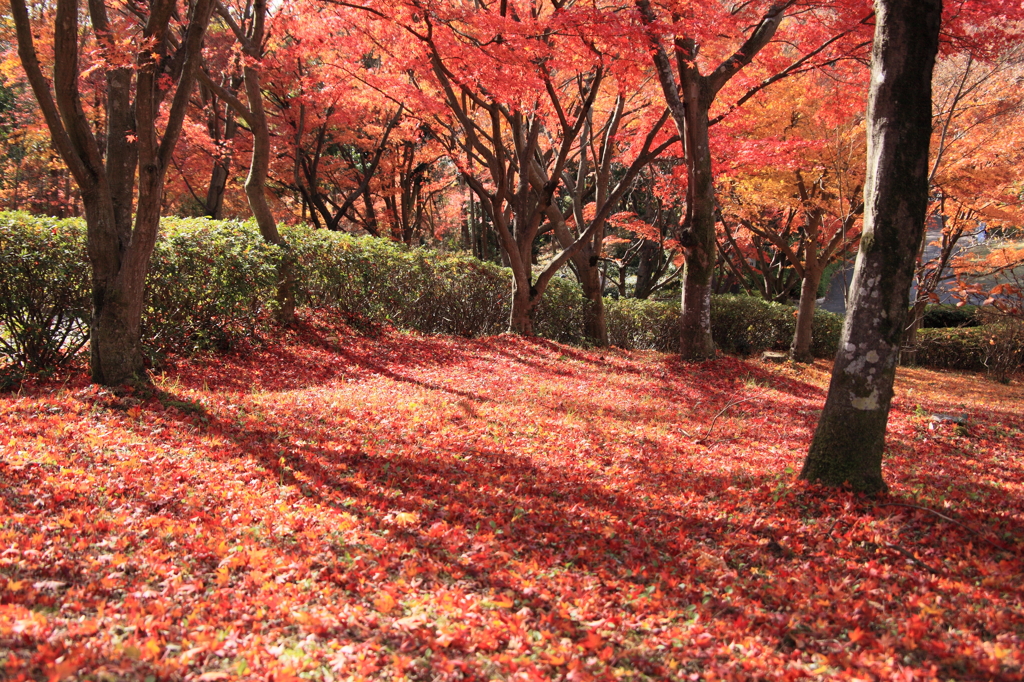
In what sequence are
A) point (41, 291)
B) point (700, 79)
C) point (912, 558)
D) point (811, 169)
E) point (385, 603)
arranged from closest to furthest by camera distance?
point (385, 603) → point (912, 558) → point (41, 291) → point (700, 79) → point (811, 169)

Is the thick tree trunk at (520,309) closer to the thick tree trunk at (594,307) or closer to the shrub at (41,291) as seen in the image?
the thick tree trunk at (594,307)

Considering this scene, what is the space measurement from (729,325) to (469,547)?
40.9 ft

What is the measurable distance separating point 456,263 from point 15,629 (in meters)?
9.85

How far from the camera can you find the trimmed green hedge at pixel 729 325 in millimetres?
13531

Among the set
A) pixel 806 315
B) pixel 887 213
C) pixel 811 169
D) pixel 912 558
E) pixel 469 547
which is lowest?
pixel 469 547

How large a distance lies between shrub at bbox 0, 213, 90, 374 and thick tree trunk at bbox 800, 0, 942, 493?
22.4 ft

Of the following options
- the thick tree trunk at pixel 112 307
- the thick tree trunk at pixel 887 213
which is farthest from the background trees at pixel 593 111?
the thick tree trunk at pixel 887 213

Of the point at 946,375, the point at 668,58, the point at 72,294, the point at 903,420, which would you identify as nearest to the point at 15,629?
the point at 72,294

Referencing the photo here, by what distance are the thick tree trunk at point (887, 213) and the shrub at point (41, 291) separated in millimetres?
6818

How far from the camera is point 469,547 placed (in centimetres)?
342

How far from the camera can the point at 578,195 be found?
1291 centimetres

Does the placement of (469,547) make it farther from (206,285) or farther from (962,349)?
(962,349)

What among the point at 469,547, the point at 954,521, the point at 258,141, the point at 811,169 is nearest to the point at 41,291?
the point at 258,141

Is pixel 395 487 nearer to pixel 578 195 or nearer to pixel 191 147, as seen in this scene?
pixel 578 195
